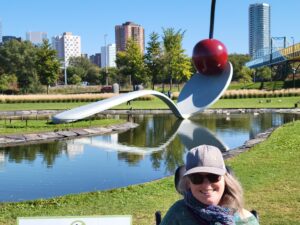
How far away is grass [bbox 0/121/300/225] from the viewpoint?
549 centimetres

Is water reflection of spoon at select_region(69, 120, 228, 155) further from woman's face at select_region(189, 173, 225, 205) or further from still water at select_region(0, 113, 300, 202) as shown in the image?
woman's face at select_region(189, 173, 225, 205)

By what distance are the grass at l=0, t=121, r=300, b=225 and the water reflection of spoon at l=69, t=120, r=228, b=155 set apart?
4.39m

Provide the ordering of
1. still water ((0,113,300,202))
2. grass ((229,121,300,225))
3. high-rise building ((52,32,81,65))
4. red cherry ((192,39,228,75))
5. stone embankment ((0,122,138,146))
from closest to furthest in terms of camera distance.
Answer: grass ((229,121,300,225))
still water ((0,113,300,202))
stone embankment ((0,122,138,146))
red cherry ((192,39,228,75))
high-rise building ((52,32,81,65))

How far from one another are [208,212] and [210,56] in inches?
617

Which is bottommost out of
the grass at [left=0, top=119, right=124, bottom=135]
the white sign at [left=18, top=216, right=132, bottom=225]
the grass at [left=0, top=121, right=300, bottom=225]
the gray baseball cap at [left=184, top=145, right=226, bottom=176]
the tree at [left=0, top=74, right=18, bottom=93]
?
the grass at [left=0, top=121, right=300, bottom=225]

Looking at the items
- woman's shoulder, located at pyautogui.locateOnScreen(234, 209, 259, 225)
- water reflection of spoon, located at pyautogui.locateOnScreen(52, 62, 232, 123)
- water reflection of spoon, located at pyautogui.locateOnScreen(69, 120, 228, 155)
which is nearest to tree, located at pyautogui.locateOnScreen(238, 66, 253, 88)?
water reflection of spoon, located at pyautogui.locateOnScreen(52, 62, 232, 123)

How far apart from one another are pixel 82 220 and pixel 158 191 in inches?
155

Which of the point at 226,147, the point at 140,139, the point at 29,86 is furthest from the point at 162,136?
the point at 29,86

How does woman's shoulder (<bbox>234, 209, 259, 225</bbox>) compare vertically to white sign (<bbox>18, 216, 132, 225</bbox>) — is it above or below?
above

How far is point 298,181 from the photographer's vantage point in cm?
701

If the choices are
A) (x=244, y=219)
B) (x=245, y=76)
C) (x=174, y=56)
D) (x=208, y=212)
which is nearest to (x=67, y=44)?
(x=245, y=76)

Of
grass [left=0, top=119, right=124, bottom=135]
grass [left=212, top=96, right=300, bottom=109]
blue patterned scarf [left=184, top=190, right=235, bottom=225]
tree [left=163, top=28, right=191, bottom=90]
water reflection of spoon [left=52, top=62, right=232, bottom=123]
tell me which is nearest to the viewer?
blue patterned scarf [left=184, top=190, right=235, bottom=225]

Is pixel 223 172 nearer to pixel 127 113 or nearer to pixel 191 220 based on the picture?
pixel 191 220

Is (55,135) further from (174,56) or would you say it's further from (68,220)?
(174,56)
